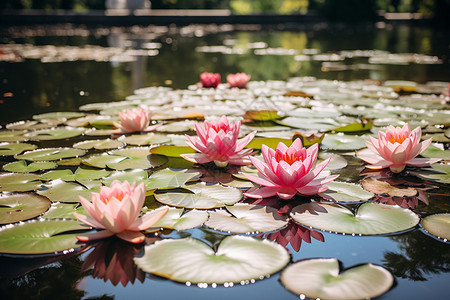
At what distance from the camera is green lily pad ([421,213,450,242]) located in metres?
1.23

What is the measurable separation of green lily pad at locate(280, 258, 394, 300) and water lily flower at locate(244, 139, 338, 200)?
14.4 inches

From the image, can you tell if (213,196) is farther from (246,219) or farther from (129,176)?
(129,176)

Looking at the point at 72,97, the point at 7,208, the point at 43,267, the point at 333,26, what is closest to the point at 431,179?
the point at 43,267

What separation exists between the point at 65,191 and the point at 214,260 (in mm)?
715

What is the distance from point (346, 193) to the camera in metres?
1.53

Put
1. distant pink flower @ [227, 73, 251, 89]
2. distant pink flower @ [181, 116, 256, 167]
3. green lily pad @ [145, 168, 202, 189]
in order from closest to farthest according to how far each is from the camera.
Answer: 1. green lily pad @ [145, 168, 202, 189]
2. distant pink flower @ [181, 116, 256, 167]
3. distant pink flower @ [227, 73, 251, 89]

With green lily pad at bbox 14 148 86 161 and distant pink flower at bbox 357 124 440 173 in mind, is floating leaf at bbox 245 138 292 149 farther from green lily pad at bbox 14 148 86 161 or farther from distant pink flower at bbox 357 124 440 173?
green lily pad at bbox 14 148 86 161

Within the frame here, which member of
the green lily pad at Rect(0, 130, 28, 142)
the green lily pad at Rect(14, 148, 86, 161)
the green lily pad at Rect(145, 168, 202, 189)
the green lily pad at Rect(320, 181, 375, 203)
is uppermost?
the green lily pad at Rect(320, 181, 375, 203)

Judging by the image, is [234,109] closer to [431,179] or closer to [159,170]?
[159,170]

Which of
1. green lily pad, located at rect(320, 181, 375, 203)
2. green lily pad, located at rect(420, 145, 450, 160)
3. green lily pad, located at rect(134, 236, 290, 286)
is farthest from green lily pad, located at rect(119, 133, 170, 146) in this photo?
green lily pad, located at rect(420, 145, 450, 160)

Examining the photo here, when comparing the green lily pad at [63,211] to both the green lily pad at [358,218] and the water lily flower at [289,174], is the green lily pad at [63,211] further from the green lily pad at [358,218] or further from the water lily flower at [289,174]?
the green lily pad at [358,218]

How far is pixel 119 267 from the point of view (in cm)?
108

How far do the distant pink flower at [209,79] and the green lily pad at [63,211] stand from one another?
2.49 meters

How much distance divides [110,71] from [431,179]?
163 inches
